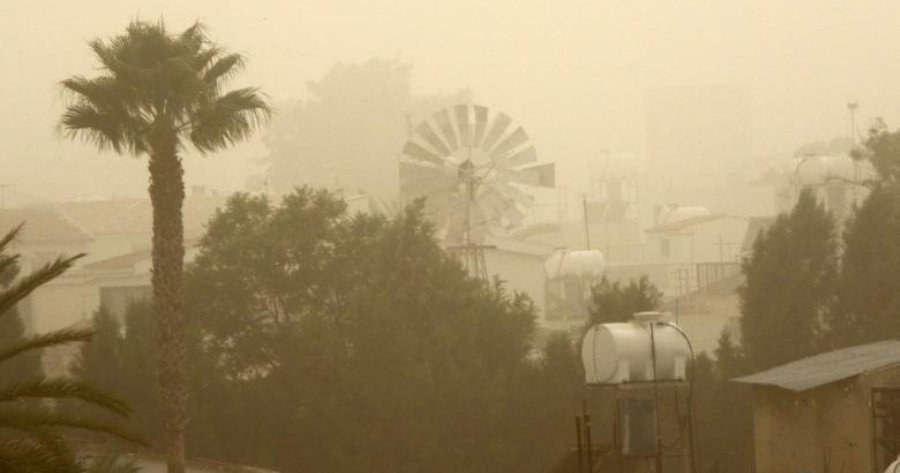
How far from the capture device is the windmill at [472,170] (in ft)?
149

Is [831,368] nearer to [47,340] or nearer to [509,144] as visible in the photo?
[47,340]

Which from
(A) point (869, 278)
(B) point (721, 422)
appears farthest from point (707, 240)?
(B) point (721, 422)

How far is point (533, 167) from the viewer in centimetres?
4688

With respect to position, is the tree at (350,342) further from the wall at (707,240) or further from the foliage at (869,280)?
the wall at (707,240)

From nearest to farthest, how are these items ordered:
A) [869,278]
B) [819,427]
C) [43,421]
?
[43,421], [819,427], [869,278]

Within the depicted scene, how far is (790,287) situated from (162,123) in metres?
14.7

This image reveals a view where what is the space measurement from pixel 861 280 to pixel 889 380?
12.9m

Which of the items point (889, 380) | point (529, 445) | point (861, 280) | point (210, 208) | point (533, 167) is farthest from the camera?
point (210, 208)

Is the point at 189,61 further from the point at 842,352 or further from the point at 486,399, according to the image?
the point at 842,352

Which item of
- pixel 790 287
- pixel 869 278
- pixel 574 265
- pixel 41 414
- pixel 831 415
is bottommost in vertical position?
pixel 831 415

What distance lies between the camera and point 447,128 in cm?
4528

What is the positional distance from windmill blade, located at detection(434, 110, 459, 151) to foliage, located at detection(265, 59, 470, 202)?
219 feet

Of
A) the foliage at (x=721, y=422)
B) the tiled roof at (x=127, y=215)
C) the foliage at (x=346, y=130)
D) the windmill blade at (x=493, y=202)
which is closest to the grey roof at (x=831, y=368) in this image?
the foliage at (x=721, y=422)

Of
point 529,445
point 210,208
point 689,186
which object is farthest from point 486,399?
point 689,186
